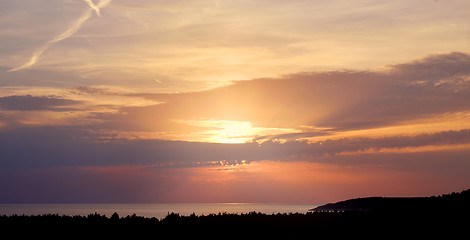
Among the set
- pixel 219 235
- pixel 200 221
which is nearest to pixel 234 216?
pixel 200 221

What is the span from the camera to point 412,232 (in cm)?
3856

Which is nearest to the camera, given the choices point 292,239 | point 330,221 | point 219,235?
point 292,239

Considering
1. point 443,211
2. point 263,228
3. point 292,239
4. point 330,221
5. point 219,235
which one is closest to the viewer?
point 292,239

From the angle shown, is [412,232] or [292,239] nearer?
[292,239]

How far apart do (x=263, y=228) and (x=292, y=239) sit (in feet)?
17.4

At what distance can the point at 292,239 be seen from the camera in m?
35.6

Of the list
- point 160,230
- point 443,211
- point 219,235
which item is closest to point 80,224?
point 160,230

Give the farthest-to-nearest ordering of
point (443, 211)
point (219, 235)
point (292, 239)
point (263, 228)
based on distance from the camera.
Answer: point (443, 211) < point (263, 228) < point (219, 235) < point (292, 239)

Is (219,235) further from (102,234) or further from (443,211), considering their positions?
(443,211)

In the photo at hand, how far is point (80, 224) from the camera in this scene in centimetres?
4169

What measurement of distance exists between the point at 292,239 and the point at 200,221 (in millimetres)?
9233

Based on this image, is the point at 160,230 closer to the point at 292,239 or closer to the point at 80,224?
the point at 80,224

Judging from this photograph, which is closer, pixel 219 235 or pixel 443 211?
pixel 219 235

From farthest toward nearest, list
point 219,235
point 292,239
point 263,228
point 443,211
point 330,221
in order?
point 443,211, point 330,221, point 263,228, point 219,235, point 292,239
